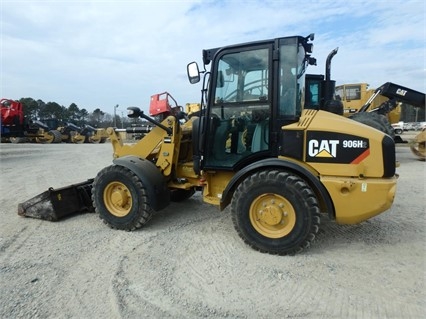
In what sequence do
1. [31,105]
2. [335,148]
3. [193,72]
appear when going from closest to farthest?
[335,148] < [193,72] < [31,105]

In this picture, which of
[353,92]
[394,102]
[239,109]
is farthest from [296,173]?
[353,92]

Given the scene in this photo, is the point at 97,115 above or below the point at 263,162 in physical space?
above

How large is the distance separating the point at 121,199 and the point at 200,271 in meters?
1.65

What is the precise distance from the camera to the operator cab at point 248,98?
3.83 m

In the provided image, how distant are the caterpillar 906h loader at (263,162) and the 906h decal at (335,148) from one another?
1 centimetres

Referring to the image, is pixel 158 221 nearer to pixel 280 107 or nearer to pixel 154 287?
pixel 154 287

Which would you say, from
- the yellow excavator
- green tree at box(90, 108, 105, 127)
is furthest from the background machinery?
green tree at box(90, 108, 105, 127)

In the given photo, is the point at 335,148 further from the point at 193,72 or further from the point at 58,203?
the point at 58,203

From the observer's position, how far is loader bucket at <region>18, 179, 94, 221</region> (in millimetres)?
4703

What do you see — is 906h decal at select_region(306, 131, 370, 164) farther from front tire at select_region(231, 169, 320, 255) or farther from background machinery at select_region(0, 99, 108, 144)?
background machinery at select_region(0, 99, 108, 144)

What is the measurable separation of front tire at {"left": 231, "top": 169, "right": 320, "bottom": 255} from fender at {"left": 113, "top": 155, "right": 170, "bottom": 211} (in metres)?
1.11

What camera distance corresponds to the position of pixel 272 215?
3.68 meters

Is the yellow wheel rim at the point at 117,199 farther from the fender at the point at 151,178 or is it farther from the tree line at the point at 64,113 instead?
the tree line at the point at 64,113

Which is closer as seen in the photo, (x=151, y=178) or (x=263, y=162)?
(x=263, y=162)
